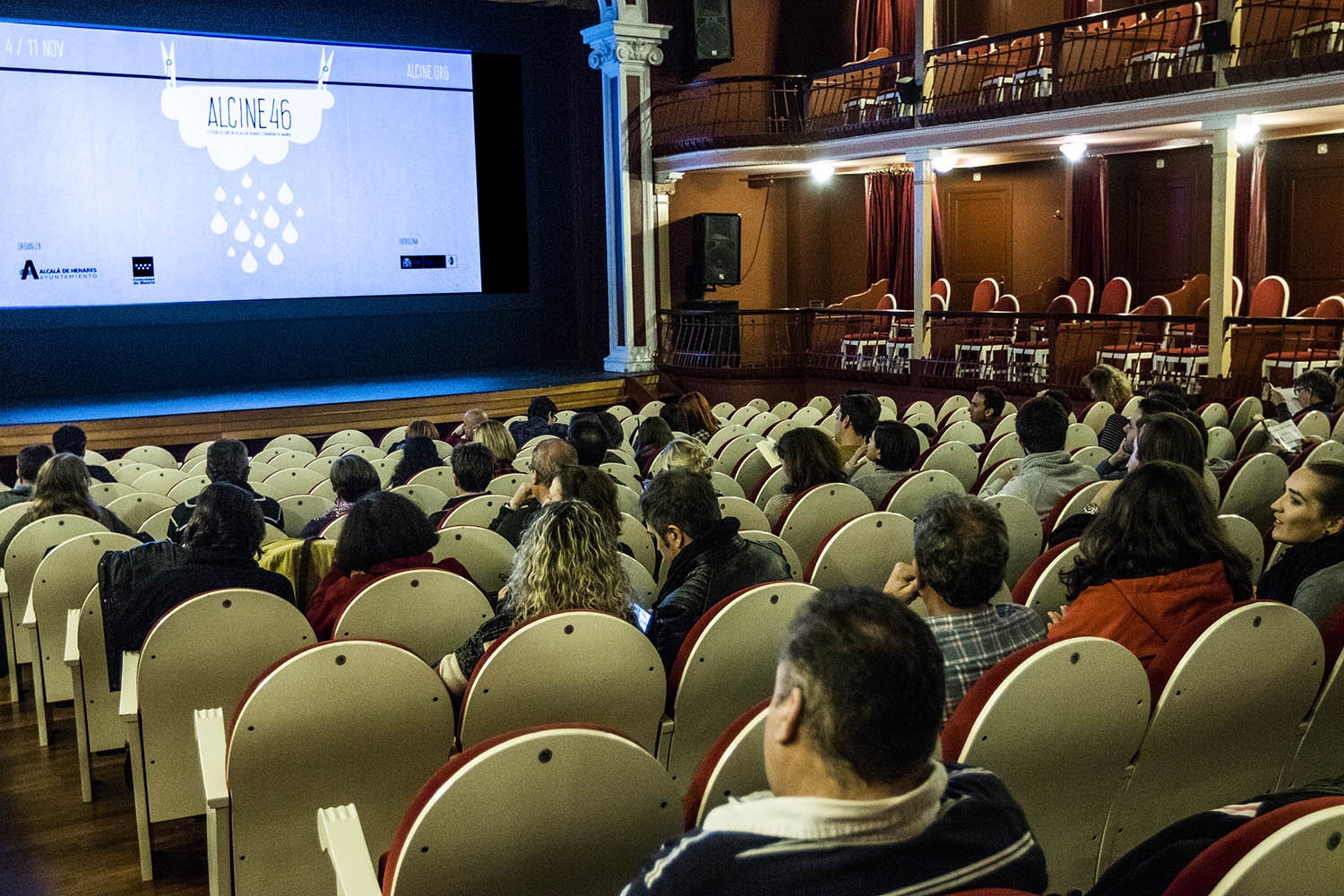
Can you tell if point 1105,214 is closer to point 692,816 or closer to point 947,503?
point 947,503

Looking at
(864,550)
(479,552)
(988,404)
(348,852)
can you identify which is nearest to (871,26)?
(988,404)

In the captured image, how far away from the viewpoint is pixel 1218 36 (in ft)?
32.1

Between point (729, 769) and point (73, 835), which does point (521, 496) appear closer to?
point (73, 835)

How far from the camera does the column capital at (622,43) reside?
564 inches

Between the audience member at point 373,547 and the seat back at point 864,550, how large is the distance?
1.19m

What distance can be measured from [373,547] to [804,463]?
2.12m

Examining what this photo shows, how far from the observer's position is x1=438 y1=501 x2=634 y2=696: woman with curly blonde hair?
2924 millimetres

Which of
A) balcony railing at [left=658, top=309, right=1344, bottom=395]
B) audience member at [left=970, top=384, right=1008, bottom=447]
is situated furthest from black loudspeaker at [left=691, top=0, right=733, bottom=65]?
audience member at [left=970, top=384, right=1008, bottom=447]

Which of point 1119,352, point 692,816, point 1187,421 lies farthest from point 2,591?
point 1119,352

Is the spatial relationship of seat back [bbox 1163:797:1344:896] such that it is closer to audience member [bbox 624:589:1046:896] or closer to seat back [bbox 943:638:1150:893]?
audience member [bbox 624:589:1046:896]

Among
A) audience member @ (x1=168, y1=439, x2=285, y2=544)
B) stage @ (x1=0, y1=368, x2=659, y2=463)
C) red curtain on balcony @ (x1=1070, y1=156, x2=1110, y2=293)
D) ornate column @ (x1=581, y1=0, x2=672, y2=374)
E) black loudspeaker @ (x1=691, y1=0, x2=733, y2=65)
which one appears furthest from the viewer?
black loudspeaker @ (x1=691, y1=0, x2=733, y2=65)

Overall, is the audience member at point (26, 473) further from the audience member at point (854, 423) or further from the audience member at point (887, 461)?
the audience member at point (854, 423)

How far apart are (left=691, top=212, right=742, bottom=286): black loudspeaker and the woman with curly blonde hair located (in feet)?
39.1

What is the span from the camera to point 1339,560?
10.4 feet
